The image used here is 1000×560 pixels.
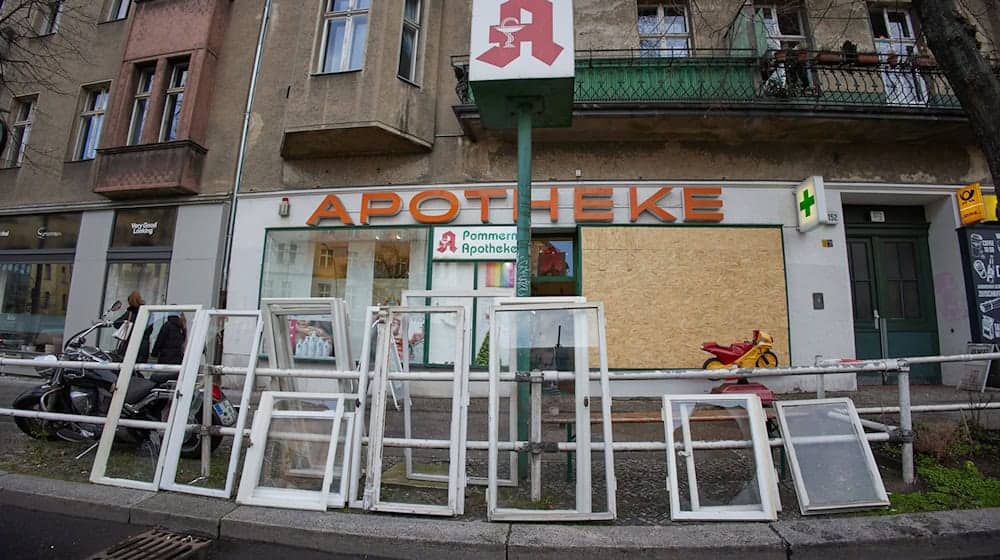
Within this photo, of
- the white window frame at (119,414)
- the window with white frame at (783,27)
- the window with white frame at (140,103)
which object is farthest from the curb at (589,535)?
the window with white frame at (140,103)

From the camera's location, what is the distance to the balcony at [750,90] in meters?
7.80

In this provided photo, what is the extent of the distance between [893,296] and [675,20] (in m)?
7.11

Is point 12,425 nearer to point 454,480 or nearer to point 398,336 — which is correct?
point 398,336

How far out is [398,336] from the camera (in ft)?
15.2

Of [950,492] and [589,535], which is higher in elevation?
[950,492]

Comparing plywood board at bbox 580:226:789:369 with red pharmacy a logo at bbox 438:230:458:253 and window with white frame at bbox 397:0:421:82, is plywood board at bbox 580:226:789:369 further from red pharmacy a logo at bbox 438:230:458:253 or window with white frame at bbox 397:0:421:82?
window with white frame at bbox 397:0:421:82

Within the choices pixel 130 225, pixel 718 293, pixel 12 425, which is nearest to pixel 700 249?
pixel 718 293

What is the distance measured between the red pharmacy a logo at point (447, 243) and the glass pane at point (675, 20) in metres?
6.23

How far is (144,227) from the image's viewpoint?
32.8ft

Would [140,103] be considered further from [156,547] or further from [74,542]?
[156,547]

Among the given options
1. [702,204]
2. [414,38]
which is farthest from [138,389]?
[702,204]

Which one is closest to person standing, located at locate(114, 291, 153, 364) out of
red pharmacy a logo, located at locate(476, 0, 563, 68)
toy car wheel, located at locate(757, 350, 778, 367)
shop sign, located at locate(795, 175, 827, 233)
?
red pharmacy a logo, located at locate(476, 0, 563, 68)

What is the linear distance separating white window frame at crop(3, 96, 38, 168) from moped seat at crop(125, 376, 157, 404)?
11.7m

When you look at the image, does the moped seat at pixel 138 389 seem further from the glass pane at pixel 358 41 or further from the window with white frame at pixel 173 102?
the window with white frame at pixel 173 102
